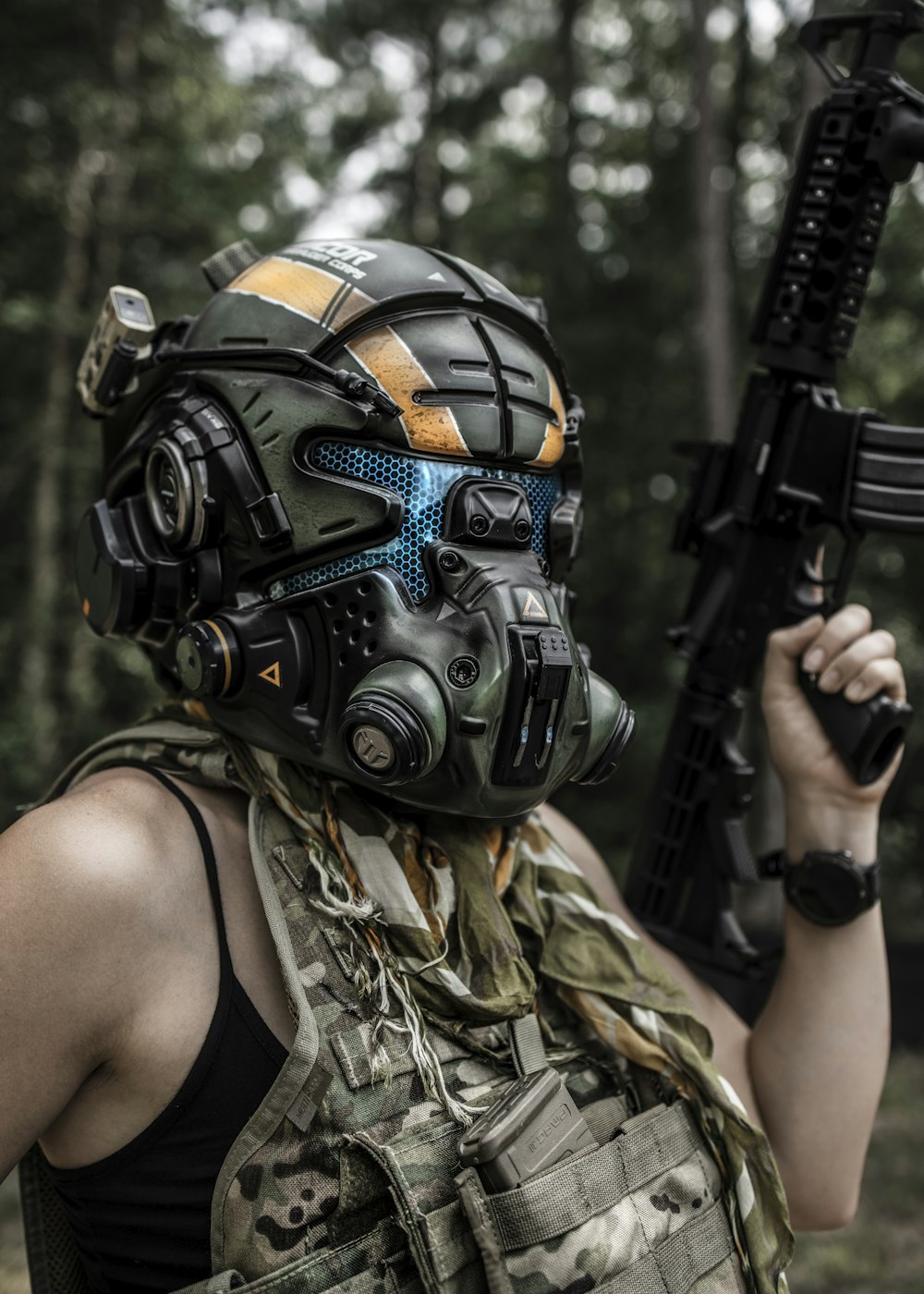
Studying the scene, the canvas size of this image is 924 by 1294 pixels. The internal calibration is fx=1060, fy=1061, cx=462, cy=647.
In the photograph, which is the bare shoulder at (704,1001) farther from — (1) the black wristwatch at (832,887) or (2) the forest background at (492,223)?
(2) the forest background at (492,223)

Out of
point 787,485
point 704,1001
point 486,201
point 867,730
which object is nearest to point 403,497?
point 867,730

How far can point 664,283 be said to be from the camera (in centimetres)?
1237

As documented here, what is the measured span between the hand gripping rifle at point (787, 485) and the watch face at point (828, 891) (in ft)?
2.14

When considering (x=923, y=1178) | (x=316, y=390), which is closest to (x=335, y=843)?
(x=316, y=390)

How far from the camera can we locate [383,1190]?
143cm

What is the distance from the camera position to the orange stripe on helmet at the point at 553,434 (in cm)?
173

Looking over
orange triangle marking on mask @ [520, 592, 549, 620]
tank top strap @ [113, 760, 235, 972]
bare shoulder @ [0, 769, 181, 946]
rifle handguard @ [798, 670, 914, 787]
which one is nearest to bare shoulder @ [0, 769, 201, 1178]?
bare shoulder @ [0, 769, 181, 946]

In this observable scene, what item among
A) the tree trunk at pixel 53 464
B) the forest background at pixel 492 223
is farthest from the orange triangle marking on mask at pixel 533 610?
the tree trunk at pixel 53 464

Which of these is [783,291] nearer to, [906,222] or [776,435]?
[776,435]

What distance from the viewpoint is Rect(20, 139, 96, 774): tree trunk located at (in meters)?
9.76

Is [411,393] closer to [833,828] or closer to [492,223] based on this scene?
[833,828]

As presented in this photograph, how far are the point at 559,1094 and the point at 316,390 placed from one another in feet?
3.66

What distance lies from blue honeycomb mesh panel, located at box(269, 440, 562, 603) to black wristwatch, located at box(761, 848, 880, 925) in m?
1.06

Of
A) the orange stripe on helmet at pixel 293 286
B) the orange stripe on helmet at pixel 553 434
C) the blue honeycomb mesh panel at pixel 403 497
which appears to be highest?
the orange stripe on helmet at pixel 293 286
